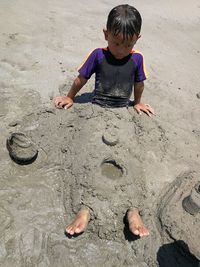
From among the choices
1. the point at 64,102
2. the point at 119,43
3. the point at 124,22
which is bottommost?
the point at 64,102

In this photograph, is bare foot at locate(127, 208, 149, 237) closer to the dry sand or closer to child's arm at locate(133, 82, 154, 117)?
the dry sand

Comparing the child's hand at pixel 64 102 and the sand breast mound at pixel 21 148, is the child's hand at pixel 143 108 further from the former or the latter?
the sand breast mound at pixel 21 148

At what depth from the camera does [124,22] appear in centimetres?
280

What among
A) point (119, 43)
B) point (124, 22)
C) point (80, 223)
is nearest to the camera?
point (80, 223)

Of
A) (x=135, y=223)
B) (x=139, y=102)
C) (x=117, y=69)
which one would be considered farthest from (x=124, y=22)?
(x=135, y=223)

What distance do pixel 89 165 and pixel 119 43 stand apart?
104 centimetres

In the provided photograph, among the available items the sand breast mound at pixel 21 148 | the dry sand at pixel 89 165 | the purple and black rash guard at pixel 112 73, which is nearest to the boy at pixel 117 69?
the purple and black rash guard at pixel 112 73

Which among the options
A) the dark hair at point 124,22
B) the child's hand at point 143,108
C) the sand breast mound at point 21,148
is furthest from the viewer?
the child's hand at point 143,108

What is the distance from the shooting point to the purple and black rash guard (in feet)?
10.6

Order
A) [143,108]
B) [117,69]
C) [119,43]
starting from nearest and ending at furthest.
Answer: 1. [119,43]
2. [117,69]
3. [143,108]

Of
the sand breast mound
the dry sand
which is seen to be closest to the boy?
the dry sand

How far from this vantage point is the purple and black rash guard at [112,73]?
3232 millimetres

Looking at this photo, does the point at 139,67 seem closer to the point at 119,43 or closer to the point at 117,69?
the point at 117,69

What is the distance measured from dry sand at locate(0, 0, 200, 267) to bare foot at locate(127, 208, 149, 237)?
76mm
